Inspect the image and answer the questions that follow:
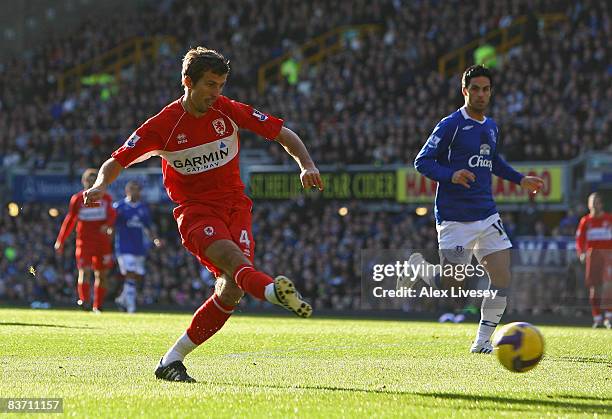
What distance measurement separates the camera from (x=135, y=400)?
7.07 m

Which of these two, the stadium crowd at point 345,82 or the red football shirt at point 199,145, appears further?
the stadium crowd at point 345,82

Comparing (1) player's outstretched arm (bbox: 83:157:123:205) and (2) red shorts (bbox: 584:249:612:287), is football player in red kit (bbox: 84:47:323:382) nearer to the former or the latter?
(1) player's outstretched arm (bbox: 83:157:123:205)

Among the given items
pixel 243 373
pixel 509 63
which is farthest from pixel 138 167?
pixel 243 373

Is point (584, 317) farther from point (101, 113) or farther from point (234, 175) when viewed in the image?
point (101, 113)

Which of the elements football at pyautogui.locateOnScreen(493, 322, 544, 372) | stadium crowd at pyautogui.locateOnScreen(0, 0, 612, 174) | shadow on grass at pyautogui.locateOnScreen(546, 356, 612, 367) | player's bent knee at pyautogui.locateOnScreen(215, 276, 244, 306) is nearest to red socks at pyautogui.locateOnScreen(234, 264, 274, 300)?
player's bent knee at pyautogui.locateOnScreen(215, 276, 244, 306)

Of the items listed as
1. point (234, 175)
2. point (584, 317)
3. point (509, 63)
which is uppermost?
point (509, 63)

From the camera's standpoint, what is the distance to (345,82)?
3344 centimetres

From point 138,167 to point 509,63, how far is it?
33.4 ft

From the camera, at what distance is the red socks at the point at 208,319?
835 centimetres

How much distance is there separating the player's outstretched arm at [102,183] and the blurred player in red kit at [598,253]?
1225cm

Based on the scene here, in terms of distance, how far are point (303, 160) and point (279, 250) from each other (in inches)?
813

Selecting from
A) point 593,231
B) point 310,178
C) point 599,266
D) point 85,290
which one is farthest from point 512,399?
point 85,290

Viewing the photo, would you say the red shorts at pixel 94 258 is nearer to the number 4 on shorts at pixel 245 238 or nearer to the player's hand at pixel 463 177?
the player's hand at pixel 463 177

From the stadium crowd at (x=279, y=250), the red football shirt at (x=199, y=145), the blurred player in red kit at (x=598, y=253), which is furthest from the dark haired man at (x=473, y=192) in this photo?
the stadium crowd at (x=279, y=250)
